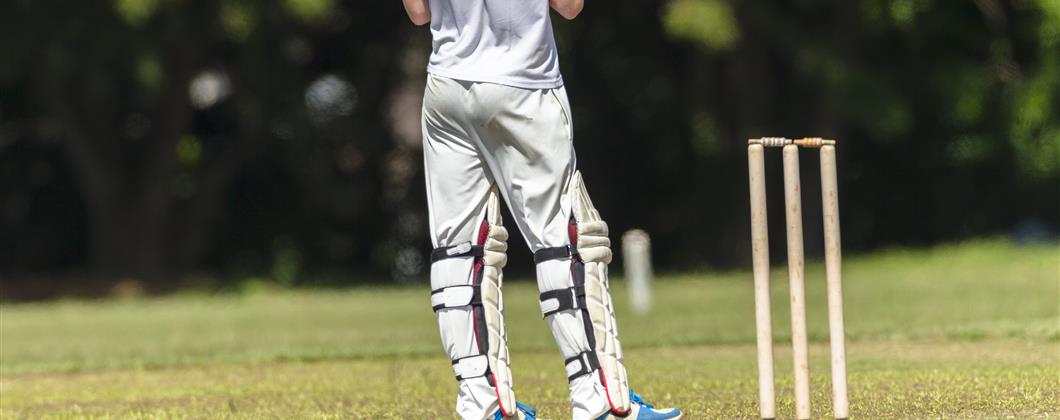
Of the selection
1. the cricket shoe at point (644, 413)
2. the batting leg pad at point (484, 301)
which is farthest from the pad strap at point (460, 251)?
the cricket shoe at point (644, 413)

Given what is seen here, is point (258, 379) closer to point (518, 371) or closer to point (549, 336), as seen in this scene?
point (518, 371)

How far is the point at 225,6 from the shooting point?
17078 millimetres

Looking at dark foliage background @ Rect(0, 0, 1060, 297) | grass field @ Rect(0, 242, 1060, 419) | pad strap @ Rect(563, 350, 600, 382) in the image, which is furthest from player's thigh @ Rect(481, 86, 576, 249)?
dark foliage background @ Rect(0, 0, 1060, 297)

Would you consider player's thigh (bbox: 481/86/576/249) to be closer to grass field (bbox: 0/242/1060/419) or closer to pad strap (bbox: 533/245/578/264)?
pad strap (bbox: 533/245/578/264)

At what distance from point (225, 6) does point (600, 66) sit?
25.1ft

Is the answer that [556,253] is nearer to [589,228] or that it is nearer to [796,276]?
[589,228]

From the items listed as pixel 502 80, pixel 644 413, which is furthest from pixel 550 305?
pixel 502 80

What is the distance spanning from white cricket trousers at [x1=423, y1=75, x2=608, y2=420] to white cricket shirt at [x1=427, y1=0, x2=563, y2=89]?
0.03m

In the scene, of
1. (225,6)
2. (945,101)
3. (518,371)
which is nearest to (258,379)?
(518,371)

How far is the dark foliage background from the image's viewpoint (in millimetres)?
18281

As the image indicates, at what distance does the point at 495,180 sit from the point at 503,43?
1.48ft

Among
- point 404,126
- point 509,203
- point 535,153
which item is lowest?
point 509,203

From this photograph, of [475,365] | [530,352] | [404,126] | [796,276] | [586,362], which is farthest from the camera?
[404,126]

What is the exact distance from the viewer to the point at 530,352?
9.70m
